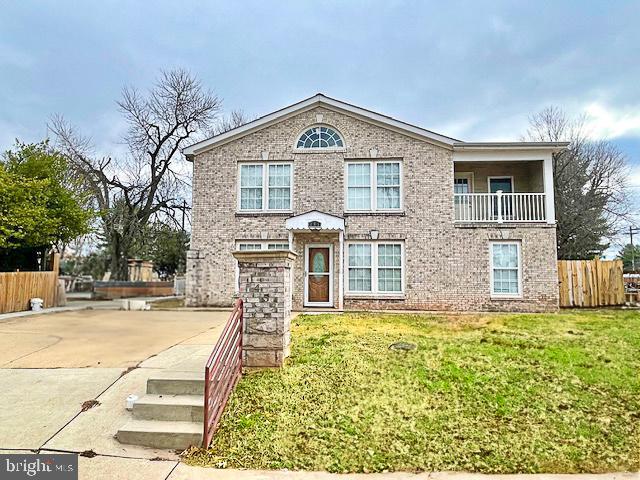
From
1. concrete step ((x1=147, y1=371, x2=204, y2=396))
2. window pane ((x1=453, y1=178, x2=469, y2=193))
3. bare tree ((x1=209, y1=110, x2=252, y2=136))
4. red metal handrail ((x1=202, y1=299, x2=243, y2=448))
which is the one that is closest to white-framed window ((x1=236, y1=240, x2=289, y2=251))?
window pane ((x1=453, y1=178, x2=469, y2=193))

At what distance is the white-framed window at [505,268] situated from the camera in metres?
15.2

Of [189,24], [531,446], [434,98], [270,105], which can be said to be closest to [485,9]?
[434,98]

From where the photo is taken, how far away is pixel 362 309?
49.8 feet

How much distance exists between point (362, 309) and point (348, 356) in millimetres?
8320

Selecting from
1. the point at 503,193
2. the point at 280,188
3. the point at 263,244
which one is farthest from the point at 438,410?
the point at 503,193

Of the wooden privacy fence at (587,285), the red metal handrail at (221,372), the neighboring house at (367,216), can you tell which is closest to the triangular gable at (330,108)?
the neighboring house at (367,216)

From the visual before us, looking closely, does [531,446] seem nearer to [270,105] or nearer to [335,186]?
[335,186]

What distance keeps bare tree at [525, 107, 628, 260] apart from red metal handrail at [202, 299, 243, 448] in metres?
23.8

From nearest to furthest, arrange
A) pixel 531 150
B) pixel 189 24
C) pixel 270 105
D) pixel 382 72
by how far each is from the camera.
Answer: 1. pixel 189 24
2. pixel 531 150
3. pixel 382 72
4. pixel 270 105

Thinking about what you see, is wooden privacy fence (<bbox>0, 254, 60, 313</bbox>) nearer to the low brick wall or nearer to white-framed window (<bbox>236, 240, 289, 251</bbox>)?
the low brick wall

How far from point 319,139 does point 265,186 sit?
2.66 m

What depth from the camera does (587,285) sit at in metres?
16.7

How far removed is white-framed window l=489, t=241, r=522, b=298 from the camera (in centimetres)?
1516

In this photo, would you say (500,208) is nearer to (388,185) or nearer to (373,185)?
(388,185)
